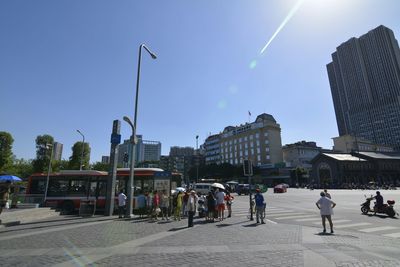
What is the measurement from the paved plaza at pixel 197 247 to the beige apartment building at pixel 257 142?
3273 inches

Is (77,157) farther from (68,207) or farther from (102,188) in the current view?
(102,188)

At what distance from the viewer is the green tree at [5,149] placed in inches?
1713

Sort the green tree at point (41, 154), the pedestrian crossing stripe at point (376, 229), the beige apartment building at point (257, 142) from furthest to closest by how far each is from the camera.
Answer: the beige apartment building at point (257, 142) → the green tree at point (41, 154) → the pedestrian crossing stripe at point (376, 229)

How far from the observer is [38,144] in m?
53.4

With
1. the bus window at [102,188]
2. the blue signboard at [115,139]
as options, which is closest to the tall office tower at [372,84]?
the bus window at [102,188]

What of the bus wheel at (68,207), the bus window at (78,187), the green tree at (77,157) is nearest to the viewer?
the bus wheel at (68,207)

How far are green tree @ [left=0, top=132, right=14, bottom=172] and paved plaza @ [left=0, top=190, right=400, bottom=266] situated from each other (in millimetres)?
40078

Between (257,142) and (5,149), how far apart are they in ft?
262

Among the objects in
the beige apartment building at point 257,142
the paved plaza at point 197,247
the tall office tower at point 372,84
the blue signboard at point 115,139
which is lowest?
the paved plaza at point 197,247

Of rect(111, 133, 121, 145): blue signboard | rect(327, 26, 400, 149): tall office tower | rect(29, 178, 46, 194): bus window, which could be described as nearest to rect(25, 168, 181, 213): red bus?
rect(29, 178, 46, 194): bus window

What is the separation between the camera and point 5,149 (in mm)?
44188

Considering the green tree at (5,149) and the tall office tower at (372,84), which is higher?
the tall office tower at (372,84)

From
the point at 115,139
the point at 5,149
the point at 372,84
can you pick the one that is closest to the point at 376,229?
the point at 115,139

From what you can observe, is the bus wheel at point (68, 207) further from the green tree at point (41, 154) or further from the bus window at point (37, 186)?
the green tree at point (41, 154)
